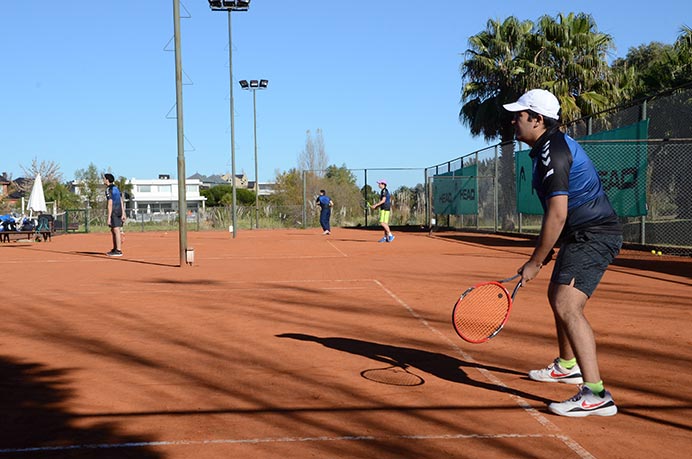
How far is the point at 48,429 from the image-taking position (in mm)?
4352

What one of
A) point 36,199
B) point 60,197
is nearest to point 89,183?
point 60,197

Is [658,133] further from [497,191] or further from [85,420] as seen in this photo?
[85,420]

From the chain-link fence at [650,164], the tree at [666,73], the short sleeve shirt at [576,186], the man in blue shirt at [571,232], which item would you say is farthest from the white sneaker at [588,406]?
the tree at [666,73]

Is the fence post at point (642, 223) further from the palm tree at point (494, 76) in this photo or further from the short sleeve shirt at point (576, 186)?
the palm tree at point (494, 76)

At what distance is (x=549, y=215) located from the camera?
4.46 meters

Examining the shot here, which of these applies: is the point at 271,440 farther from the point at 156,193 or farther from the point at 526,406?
the point at 156,193

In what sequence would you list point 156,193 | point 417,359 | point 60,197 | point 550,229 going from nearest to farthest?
point 550,229
point 417,359
point 60,197
point 156,193

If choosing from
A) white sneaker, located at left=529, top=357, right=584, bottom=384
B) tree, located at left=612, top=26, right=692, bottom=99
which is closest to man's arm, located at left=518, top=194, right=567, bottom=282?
white sneaker, located at left=529, top=357, right=584, bottom=384

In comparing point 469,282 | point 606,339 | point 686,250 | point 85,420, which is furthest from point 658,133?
point 85,420

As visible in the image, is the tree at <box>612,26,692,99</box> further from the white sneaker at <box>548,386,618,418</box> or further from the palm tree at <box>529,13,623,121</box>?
the white sneaker at <box>548,386,618,418</box>

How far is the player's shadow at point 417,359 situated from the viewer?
5.34m

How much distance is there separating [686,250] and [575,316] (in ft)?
39.7

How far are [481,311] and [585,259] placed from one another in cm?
119

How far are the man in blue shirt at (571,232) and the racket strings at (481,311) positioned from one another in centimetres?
70
